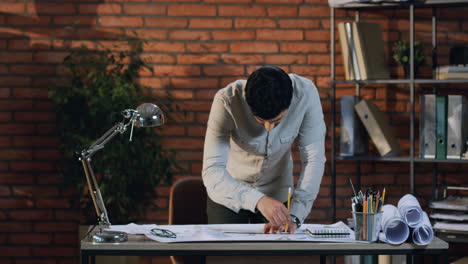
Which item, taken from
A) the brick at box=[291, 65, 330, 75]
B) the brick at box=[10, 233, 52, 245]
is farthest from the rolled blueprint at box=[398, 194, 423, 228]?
the brick at box=[10, 233, 52, 245]

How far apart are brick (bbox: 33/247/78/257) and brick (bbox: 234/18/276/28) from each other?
5.73ft

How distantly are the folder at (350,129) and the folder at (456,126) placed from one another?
52 centimetres

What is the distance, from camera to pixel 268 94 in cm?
226

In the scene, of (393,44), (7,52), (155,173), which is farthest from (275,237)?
(7,52)

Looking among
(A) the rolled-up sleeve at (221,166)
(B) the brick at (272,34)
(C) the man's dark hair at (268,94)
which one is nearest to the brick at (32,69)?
(B) the brick at (272,34)

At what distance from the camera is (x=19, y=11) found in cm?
413

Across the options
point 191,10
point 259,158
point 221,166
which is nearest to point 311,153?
point 259,158

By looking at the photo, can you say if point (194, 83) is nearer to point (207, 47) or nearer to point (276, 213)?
point (207, 47)

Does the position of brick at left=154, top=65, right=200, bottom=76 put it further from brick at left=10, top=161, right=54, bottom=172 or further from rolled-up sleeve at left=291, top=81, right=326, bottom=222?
rolled-up sleeve at left=291, top=81, right=326, bottom=222

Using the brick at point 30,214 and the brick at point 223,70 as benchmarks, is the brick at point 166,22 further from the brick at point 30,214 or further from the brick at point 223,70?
the brick at point 30,214

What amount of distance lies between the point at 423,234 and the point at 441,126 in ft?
5.52

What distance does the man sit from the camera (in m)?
2.57

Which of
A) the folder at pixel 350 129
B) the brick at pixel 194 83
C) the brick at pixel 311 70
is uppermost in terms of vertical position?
the brick at pixel 311 70

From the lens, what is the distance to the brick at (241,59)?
13.6ft
